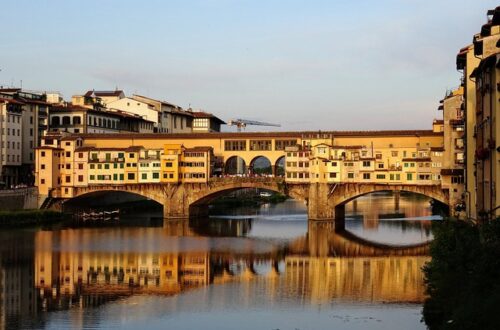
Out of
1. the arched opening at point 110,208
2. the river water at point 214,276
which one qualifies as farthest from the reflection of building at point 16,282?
the arched opening at point 110,208

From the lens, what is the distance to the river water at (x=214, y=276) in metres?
24.7

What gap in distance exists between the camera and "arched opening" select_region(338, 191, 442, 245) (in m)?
48.4

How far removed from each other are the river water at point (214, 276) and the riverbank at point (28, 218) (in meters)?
3.11

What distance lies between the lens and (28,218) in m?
56.8

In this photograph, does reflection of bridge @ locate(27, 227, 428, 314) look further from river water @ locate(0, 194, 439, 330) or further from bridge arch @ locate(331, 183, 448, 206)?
bridge arch @ locate(331, 183, 448, 206)

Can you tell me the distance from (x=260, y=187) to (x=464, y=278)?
40.6 m

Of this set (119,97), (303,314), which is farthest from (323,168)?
(119,97)

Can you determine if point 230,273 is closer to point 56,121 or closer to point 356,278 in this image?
point 356,278

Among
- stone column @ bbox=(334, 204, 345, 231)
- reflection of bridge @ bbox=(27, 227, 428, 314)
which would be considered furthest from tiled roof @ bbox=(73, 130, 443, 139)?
reflection of bridge @ bbox=(27, 227, 428, 314)

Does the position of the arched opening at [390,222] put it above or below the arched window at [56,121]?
below

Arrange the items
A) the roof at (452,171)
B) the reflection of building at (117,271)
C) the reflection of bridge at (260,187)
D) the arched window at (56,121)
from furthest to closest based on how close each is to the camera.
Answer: the arched window at (56,121) < the reflection of bridge at (260,187) < the roof at (452,171) < the reflection of building at (117,271)

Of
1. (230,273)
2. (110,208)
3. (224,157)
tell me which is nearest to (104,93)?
(110,208)

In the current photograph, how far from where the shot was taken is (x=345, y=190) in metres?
58.4

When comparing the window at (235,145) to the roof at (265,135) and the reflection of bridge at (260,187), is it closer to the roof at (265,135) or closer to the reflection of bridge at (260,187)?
the roof at (265,135)
